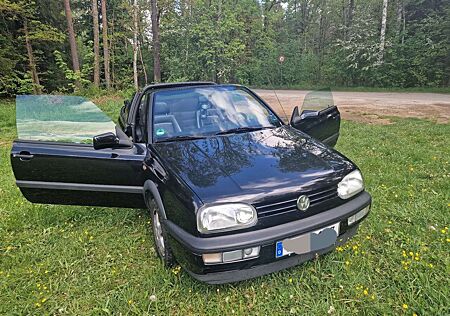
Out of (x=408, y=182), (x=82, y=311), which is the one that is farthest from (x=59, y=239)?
(x=408, y=182)

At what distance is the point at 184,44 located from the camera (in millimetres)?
23328

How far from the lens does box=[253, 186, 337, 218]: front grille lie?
1.81m

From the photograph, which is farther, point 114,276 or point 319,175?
point 114,276

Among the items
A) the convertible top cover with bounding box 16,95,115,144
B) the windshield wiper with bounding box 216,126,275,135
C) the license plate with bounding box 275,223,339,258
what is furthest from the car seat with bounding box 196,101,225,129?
the license plate with bounding box 275,223,339,258

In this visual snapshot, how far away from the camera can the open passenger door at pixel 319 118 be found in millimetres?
3304

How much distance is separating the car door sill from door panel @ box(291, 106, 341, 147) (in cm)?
181

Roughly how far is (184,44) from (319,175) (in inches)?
923

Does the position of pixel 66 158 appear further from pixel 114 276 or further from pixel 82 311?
pixel 82 311

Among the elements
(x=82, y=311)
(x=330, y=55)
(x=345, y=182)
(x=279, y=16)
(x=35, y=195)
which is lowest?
(x=82, y=311)

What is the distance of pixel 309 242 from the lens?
1901 millimetres

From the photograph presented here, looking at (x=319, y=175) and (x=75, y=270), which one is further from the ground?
(x=319, y=175)

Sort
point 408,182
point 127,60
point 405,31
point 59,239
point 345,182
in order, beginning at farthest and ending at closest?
point 127,60, point 405,31, point 408,182, point 59,239, point 345,182

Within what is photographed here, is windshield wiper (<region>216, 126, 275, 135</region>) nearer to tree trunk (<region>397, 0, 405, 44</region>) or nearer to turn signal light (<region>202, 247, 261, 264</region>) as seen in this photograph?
turn signal light (<region>202, 247, 261, 264</region>)

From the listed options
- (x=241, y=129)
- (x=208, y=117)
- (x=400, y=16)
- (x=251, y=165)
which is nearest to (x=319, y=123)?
(x=241, y=129)
